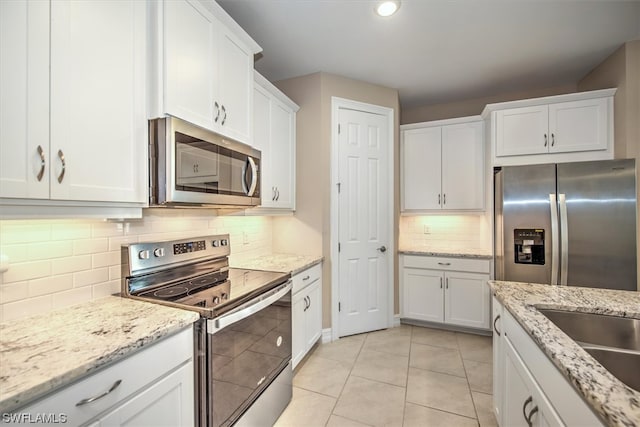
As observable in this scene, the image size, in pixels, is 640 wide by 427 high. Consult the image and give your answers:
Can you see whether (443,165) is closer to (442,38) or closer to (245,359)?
(442,38)

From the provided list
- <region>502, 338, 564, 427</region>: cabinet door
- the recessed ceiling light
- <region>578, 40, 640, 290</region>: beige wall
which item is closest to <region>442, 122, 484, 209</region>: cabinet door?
<region>578, 40, 640, 290</region>: beige wall

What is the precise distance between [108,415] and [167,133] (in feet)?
3.56

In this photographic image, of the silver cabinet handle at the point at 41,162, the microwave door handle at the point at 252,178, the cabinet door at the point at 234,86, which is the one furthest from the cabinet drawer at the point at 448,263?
the silver cabinet handle at the point at 41,162

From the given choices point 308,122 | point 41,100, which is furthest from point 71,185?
point 308,122

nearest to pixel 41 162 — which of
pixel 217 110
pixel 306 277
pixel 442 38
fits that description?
pixel 217 110

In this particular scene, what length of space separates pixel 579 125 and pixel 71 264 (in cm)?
387

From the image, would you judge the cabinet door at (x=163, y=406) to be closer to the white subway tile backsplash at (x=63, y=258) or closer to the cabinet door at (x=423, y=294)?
the white subway tile backsplash at (x=63, y=258)

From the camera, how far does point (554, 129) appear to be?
2.57 meters

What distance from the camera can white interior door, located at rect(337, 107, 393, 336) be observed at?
281 cm

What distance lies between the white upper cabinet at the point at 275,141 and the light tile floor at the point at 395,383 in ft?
4.70

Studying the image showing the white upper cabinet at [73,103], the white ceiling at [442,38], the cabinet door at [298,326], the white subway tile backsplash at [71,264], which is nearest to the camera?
the white upper cabinet at [73,103]

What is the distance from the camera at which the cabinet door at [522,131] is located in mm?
2600

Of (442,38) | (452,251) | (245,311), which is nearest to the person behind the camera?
(245,311)

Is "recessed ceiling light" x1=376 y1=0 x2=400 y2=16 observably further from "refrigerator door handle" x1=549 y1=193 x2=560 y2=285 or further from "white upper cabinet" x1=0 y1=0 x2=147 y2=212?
"refrigerator door handle" x1=549 y1=193 x2=560 y2=285
